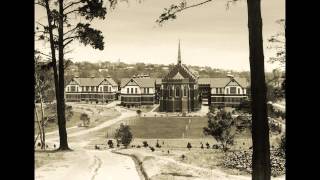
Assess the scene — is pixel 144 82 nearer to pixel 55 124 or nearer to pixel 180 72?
pixel 180 72

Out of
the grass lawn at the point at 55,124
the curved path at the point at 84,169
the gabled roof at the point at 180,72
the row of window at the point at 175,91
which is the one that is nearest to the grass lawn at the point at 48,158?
the curved path at the point at 84,169

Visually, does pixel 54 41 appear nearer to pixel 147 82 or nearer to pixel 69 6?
pixel 69 6

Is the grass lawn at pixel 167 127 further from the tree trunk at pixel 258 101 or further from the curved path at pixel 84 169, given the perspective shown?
the tree trunk at pixel 258 101

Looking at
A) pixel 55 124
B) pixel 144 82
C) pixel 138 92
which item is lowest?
pixel 55 124

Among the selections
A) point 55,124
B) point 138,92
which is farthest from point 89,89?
point 55,124

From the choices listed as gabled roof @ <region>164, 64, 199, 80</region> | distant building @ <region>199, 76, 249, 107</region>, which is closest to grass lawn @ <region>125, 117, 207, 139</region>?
gabled roof @ <region>164, 64, 199, 80</region>

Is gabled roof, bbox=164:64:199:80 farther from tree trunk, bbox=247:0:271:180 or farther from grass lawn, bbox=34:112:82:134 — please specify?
tree trunk, bbox=247:0:271:180
